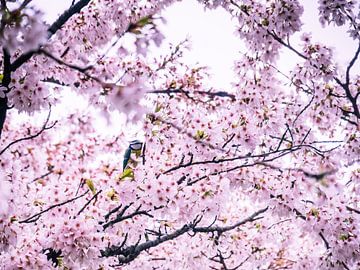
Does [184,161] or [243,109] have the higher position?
[243,109]

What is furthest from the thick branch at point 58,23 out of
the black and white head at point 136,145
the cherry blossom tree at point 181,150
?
the black and white head at point 136,145

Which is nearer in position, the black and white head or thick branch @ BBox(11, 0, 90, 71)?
thick branch @ BBox(11, 0, 90, 71)

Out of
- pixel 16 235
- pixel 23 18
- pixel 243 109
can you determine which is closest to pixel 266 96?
pixel 243 109

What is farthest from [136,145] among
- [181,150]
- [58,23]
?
[58,23]

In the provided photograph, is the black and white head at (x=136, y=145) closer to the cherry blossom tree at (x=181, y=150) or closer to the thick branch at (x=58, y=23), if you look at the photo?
the cherry blossom tree at (x=181, y=150)

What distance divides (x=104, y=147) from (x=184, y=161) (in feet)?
20.6

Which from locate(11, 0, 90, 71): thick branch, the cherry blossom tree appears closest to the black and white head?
the cherry blossom tree

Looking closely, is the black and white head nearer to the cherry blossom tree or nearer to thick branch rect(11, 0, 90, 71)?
the cherry blossom tree

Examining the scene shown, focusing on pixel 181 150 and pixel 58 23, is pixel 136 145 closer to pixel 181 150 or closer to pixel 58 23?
pixel 181 150

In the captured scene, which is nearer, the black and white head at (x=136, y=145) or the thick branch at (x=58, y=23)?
the thick branch at (x=58, y=23)

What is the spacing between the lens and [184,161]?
668 centimetres

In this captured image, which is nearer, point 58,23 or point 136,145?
point 58,23

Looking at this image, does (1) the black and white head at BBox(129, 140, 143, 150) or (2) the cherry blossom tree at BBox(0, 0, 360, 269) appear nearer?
(2) the cherry blossom tree at BBox(0, 0, 360, 269)

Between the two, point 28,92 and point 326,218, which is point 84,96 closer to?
point 28,92
